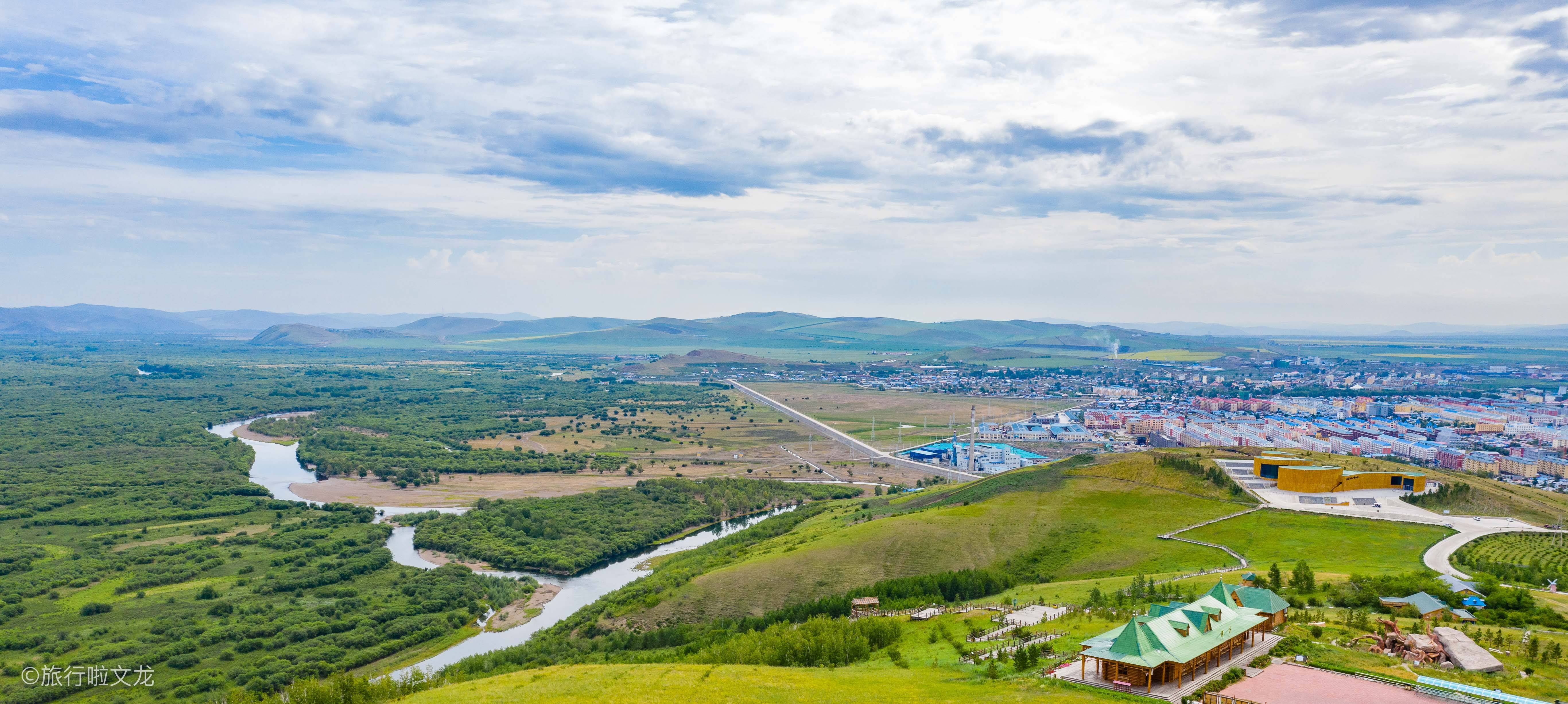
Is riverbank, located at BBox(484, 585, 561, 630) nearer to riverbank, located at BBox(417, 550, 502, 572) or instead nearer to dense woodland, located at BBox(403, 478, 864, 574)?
dense woodland, located at BBox(403, 478, 864, 574)

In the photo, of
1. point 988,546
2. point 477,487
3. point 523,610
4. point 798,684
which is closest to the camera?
point 798,684

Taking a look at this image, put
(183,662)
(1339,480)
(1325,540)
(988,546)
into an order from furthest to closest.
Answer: (1339,480)
(988,546)
(1325,540)
(183,662)

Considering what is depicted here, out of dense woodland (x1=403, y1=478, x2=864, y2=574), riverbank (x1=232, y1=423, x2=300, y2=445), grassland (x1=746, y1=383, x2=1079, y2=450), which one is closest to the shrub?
dense woodland (x1=403, y1=478, x2=864, y2=574)

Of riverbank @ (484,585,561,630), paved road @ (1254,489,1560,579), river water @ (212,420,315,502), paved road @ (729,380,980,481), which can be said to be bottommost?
river water @ (212,420,315,502)

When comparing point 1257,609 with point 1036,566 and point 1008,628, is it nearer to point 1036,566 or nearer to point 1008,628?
point 1008,628

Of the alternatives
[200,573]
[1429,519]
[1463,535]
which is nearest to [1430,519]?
[1429,519]

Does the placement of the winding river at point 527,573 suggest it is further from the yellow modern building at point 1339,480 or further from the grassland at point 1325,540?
the yellow modern building at point 1339,480

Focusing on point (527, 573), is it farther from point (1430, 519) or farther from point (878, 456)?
point (1430, 519)

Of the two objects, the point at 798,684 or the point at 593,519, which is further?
the point at 593,519
